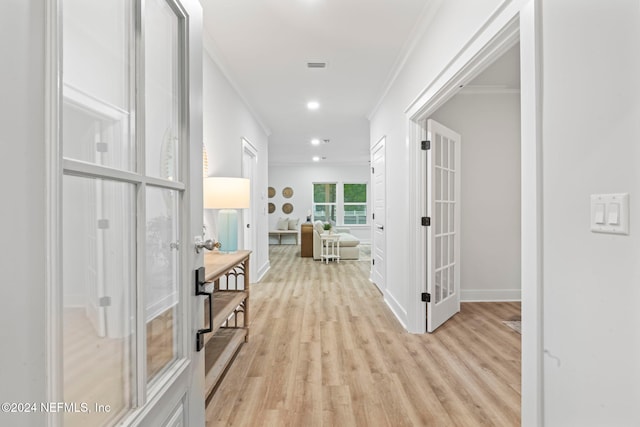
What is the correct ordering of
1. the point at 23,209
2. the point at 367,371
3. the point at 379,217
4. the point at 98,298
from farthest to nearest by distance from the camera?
the point at 379,217
the point at 367,371
the point at 98,298
the point at 23,209

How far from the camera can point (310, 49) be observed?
3.03 m

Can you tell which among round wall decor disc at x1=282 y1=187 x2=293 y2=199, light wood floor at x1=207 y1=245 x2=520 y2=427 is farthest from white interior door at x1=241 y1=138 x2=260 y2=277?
round wall decor disc at x1=282 y1=187 x2=293 y2=199

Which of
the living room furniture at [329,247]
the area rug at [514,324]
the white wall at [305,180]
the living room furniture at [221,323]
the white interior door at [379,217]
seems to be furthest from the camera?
the white wall at [305,180]

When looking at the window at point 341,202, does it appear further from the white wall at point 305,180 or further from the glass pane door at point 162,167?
the glass pane door at point 162,167

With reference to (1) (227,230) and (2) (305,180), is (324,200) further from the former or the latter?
(1) (227,230)

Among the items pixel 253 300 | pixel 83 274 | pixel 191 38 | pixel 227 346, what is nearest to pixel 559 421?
pixel 83 274

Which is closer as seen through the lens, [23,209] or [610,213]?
[23,209]

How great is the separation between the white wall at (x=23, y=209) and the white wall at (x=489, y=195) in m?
4.23

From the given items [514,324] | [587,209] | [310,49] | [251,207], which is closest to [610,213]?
[587,209]

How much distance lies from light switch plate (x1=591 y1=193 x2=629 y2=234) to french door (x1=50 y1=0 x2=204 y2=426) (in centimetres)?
125

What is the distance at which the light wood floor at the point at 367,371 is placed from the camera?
188 centimetres

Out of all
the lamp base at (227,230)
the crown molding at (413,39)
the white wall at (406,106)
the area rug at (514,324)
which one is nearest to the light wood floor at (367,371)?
the area rug at (514,324)

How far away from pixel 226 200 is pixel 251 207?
81.4 inches

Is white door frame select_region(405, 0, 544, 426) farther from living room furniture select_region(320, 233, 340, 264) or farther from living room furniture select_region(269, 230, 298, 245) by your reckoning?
living room furniture select_region(269, 230, 298, 245)
